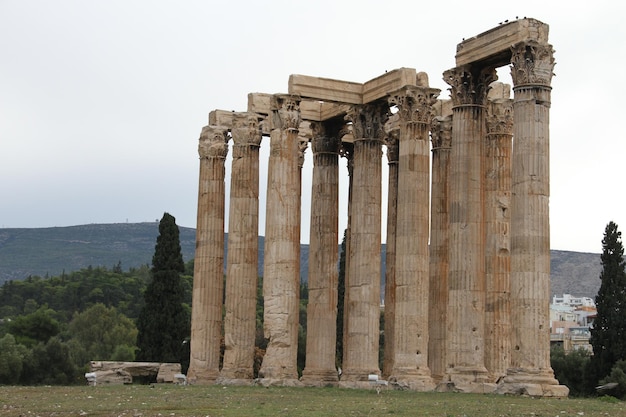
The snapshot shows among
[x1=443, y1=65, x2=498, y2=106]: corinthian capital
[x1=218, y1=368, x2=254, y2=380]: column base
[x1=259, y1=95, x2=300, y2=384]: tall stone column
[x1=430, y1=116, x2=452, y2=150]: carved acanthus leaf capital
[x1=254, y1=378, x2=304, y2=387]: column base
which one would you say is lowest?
[x1=254, y1=378, x2=304, y2=387]: column base

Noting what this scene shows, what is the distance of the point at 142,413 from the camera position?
36219 mm

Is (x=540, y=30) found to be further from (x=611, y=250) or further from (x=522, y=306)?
(x=611, y=250)

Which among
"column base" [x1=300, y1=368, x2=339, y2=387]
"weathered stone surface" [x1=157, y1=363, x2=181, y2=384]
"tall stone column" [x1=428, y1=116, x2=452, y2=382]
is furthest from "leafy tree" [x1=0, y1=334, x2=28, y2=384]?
"tall stone column" [x1=428, y1=116, x2=452, y2=382]

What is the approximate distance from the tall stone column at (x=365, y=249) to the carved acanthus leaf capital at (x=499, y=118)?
7484 millimetres

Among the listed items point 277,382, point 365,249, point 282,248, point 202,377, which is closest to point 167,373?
point 202,377

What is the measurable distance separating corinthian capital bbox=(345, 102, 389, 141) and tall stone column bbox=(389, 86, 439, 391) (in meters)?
4.83

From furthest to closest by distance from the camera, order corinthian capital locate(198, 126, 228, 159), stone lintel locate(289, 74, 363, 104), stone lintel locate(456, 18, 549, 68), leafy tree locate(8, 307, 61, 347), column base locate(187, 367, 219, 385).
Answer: leafy tree locate(8, 307, 61, 347)
corinthian capital locate(198, 126, 228, 159)
column base locate(187, 367, 219, 385)
stone lintel locate(289, 74, 363, 104)
stone lintel locate(456, 18, 549, 68)

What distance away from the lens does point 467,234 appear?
51.7 metres

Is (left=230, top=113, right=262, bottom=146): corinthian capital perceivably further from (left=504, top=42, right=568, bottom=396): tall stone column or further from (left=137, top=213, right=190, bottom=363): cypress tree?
(left=137, top=213, right=190, bottom=363): cypress tree

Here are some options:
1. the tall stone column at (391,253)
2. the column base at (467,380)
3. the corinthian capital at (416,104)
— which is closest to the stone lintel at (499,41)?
the corinthian capital at (416,104)

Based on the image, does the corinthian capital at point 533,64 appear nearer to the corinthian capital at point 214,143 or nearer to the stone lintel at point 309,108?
the stone lintel at point 309,108

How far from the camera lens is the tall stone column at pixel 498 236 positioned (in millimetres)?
53125

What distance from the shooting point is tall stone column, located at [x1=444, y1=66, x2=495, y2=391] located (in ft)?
167

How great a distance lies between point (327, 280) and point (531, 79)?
2090 cm
